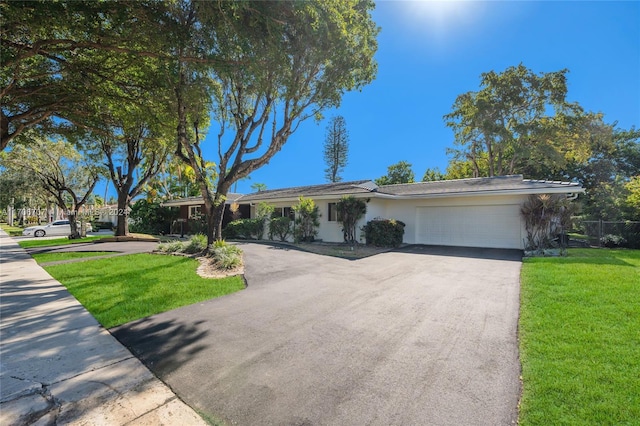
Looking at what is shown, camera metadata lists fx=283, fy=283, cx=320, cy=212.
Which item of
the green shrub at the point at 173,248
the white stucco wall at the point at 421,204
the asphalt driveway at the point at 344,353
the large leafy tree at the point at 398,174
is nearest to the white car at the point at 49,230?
the green shrub at the point at 173,248

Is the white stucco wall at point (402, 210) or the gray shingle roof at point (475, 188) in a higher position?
the gray shingle roof at point (475, 188)

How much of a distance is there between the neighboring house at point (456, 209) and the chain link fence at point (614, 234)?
2.94 meters

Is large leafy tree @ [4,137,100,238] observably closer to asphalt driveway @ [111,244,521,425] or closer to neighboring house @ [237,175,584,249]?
neighboring house @ [237,175,584,249]

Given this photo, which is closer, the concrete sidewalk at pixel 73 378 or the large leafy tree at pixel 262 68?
the concrete sidewalk at pixel 73 378

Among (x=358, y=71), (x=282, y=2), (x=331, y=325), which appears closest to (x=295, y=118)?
(x=358, y=71)

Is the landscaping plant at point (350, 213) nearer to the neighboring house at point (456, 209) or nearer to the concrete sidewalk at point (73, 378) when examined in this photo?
the neighboring house at point (456, 209)

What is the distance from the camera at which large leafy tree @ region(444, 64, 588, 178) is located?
2253 centimetres

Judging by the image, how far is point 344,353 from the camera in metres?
3.59

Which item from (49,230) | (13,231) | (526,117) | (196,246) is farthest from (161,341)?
(13,231)

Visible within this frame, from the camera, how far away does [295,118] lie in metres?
11.1

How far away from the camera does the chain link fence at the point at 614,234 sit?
1277 centimetres

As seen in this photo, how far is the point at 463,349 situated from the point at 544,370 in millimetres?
830

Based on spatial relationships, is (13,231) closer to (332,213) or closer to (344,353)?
(332,213)

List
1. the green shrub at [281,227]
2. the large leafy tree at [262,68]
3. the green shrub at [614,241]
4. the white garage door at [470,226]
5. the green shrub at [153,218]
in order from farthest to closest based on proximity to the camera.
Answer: the green shrub at [153,218], the green shrub at [281,227], the white garage door at [470,226], the green shrub at [614,241], the large leafy tree at [262,68]
